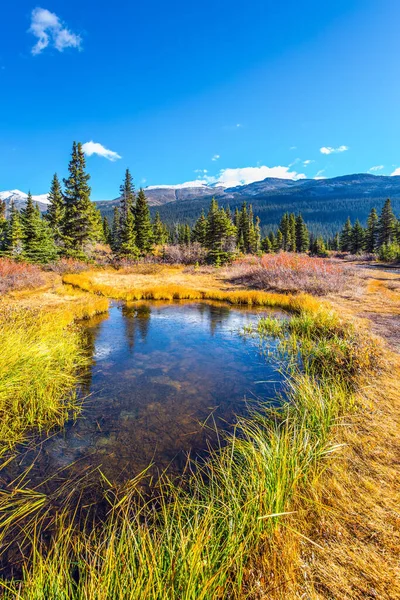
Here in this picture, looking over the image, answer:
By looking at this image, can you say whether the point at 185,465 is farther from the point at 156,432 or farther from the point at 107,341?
the point at 107,341

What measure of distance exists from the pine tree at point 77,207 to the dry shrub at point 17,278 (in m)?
10.8

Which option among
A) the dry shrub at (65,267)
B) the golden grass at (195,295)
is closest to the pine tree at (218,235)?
the golden grass at (195,295)

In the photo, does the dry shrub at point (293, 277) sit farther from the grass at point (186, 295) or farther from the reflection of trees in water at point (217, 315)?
the reflection of trees in water at point (217, 315)

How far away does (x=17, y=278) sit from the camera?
1606cm

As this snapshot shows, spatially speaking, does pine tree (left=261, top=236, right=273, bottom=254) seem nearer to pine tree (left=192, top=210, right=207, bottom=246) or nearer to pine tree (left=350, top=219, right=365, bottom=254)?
pine tree (left=350, top=219, right=365, bottom=254)

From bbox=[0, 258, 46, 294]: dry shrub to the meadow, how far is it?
1012 cm

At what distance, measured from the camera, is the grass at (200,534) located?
184cm

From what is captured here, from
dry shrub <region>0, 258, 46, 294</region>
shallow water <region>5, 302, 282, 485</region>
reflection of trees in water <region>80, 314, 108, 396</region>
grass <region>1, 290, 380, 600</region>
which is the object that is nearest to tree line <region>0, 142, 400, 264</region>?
dry shrub <region>0, 258, 46, 294</region>

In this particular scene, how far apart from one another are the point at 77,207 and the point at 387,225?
57.2 metres

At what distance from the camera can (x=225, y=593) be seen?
6.23 feet

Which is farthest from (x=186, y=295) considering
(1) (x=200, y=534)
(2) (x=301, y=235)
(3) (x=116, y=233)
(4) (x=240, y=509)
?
(2) (x=301, y=235)

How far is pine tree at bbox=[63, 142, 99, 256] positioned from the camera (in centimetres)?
2777

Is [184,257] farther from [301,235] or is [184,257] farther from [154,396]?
[301,235]

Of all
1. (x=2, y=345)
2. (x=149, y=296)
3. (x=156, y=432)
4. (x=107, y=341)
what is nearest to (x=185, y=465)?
(x=156, y=432)
